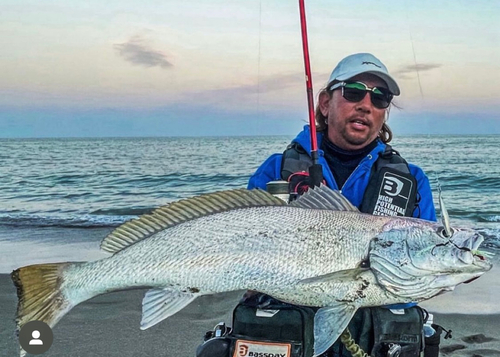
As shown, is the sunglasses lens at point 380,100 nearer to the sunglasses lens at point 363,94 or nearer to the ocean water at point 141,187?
the sunglasses lens at point 363,94

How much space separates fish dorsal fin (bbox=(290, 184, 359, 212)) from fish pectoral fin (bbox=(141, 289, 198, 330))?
2.63 ft

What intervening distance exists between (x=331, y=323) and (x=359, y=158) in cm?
185

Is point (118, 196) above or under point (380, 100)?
under

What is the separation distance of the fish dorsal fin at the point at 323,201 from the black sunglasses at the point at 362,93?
1320mm

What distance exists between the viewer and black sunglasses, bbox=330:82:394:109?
394cm

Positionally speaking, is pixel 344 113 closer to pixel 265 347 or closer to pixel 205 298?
pixel 265 347

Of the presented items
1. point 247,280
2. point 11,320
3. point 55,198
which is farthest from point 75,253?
point 55,198

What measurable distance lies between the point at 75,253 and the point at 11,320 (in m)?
3.24

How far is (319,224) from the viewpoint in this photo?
2717 mm

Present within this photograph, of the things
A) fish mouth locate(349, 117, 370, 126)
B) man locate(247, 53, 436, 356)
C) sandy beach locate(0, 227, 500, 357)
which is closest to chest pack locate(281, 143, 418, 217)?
man locate(247, 53, 436, 356)

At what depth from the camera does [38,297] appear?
254 centimetres

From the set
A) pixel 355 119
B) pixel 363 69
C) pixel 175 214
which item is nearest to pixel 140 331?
pixel 175 214

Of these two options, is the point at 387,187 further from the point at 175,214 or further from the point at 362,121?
the point at 175,214

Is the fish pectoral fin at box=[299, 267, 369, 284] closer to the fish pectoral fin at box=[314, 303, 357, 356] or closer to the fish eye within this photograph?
the fish pectoral fin at box=[314, 303, 357, 356]
